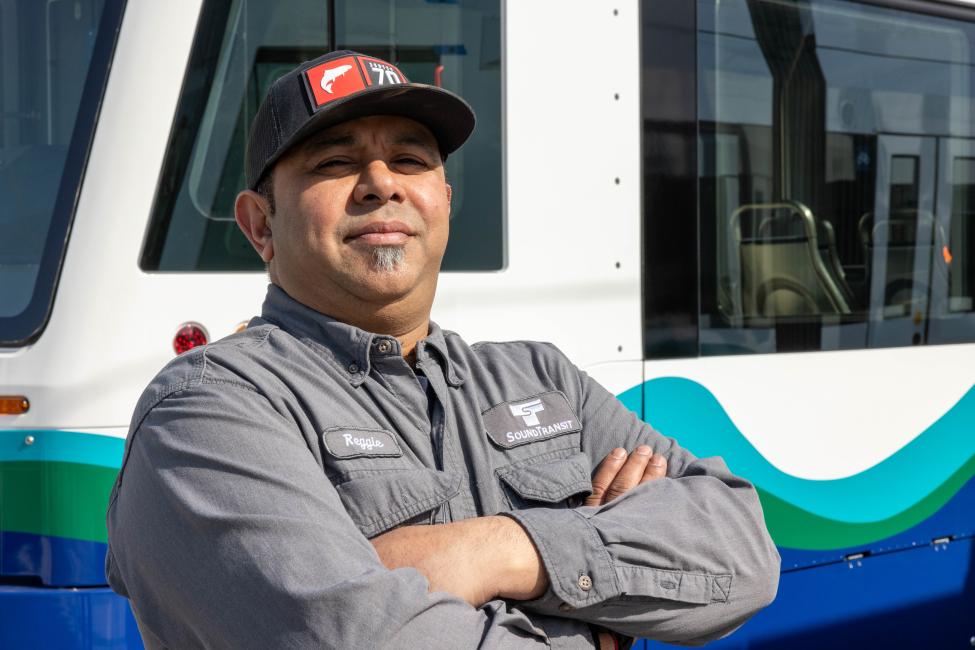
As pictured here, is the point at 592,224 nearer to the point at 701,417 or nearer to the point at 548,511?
the point at 701,417


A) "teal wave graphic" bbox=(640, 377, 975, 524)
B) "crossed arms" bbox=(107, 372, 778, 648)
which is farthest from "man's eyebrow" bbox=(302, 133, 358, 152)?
"teal wave graphic" bbox=(640, 377, 975, 524)

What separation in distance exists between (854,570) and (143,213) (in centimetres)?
243

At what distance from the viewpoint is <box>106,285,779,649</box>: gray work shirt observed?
1.41 m

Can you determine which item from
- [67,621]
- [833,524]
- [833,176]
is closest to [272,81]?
[67,621]

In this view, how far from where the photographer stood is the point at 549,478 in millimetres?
1817

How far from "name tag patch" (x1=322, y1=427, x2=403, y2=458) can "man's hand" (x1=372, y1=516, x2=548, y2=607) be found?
0.12 m

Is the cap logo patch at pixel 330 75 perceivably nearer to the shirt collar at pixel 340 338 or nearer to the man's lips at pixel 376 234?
the man's lips at pixel 376 234

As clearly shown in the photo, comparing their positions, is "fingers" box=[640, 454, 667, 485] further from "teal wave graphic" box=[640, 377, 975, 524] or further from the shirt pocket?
"teal wave graphic" box=[640, 377, 975, 524]

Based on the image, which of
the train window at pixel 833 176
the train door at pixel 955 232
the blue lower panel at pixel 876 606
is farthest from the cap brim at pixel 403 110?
the train door at pixel 955 232

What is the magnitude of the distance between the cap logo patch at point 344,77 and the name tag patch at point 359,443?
1.72 ft

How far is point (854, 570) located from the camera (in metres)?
3.47

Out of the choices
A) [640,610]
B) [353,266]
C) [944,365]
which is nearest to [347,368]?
[353,266]

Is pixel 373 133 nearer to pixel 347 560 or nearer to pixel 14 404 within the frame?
pixel 347 560

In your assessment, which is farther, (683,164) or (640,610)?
(683,164)
